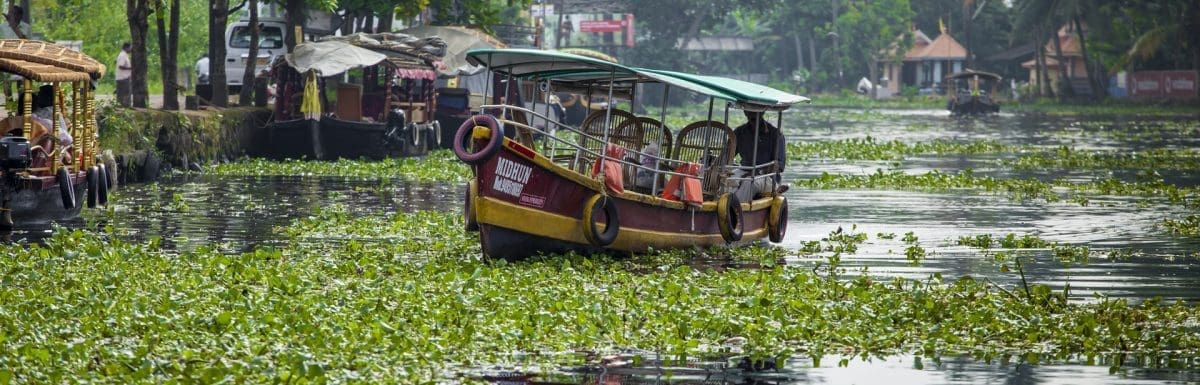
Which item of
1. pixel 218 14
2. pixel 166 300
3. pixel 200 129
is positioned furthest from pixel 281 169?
pixel 166 300

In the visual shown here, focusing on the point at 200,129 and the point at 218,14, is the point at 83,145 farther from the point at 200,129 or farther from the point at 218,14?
the point at 218,14

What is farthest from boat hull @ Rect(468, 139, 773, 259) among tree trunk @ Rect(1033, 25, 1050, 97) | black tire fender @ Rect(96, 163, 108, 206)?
tree trunk @ Rect(1033, 25, 1050, 97)

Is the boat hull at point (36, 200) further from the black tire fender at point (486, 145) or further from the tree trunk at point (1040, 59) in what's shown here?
the tree trunk at point (1040, 59)

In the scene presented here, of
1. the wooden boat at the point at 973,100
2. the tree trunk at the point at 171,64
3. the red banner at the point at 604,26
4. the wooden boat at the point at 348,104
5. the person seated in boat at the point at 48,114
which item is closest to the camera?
the person seated in boat at the point at 48,114

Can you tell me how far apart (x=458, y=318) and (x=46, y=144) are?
30.3 ft

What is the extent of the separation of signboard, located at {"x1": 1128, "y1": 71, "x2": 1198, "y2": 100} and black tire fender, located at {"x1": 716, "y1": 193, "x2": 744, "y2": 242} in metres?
55.5

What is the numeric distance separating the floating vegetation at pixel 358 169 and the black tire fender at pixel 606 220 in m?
13.0

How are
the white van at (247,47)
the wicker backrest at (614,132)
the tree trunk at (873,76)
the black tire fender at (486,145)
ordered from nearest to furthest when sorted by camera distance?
the black tire fender at (486,145) → the wicker backrest at (614,132) → the white van at (247,47) → the tree trunk at (873,76)

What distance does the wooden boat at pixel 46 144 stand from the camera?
17703mm

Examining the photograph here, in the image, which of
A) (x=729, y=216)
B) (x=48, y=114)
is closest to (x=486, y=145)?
(x=729, y=216)

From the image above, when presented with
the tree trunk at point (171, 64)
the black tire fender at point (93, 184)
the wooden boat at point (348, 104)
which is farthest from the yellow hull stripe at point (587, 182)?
the tree trunk at point (171, 64)

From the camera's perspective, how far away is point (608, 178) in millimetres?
15766

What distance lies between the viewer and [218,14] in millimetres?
32406

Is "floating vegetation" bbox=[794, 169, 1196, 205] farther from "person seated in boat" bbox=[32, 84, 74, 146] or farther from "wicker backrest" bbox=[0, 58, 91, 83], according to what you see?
"wicker backrest" bbox=[0, 58, 91, 83]
